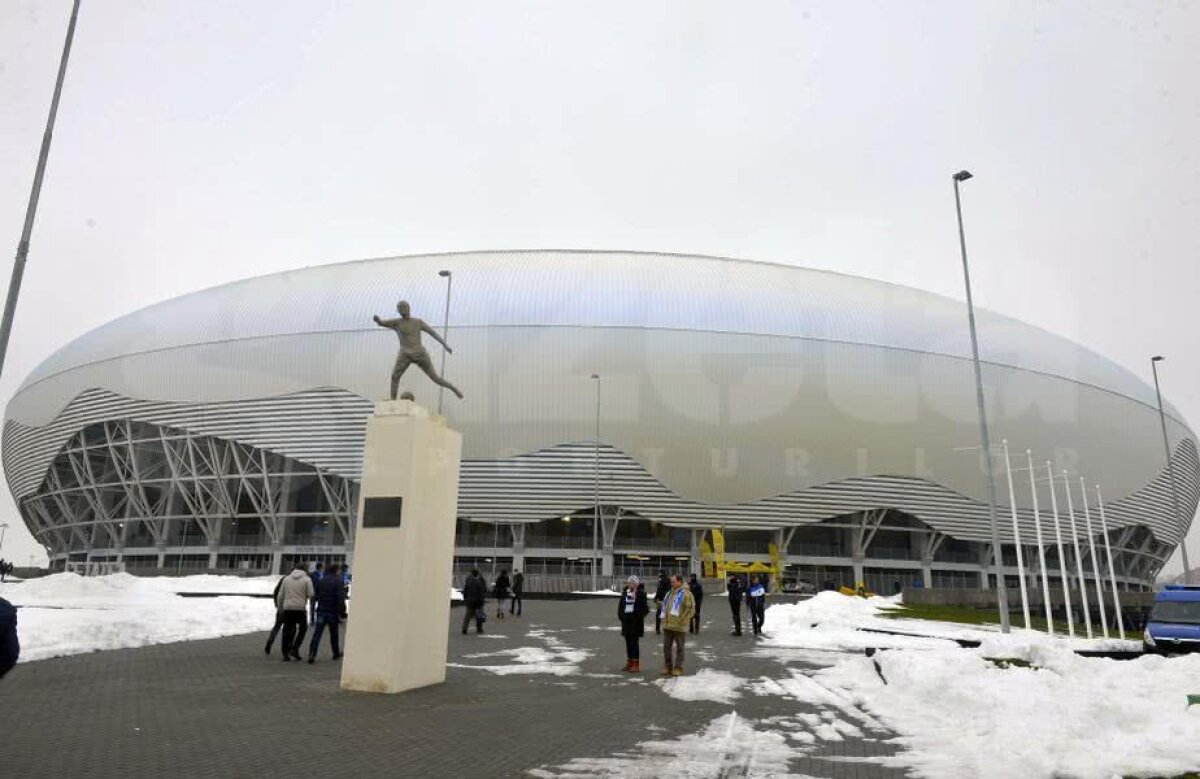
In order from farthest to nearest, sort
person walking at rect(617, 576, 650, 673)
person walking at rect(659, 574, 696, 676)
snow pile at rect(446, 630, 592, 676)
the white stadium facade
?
1. the white stadium facade
2. person walking at rect(617, 576, 650, 673)
3. snow pile at rect(446, 630, 592, 676)
4. person walking at rect(659, 574, 696, 676)

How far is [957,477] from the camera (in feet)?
174

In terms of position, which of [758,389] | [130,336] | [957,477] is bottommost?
[957,477]

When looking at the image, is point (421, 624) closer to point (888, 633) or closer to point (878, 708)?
point (878, 708)

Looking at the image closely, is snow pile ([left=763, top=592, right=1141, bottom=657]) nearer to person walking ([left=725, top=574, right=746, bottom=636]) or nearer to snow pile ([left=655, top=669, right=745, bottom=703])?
person walking ([left=725, top=574, right=746, bottom=636])

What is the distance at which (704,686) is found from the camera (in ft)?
37.8

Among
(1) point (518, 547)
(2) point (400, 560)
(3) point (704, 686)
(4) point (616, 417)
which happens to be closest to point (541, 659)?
(3) point (704, 686)

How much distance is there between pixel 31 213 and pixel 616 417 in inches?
1532

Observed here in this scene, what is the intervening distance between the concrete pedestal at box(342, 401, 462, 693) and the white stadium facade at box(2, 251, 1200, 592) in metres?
36.6

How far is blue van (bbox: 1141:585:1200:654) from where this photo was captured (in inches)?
669

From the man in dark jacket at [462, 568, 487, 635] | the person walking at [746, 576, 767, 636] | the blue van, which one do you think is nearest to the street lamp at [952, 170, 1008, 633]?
the blue van

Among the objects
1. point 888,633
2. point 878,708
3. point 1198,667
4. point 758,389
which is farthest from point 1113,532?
point 878,708

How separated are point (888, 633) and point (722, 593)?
28.3m

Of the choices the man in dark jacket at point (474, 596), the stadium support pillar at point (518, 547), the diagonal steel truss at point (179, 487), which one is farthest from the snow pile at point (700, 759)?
the diagonal steel truss at point (179, 487)

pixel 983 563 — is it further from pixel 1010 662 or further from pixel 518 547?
pixel 1010 662
